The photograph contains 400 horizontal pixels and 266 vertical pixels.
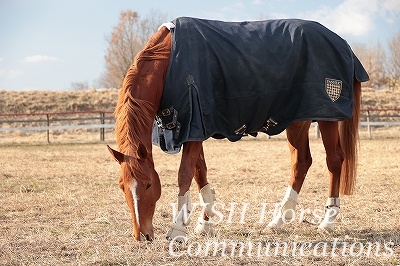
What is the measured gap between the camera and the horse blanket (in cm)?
430

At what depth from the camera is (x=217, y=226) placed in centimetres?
505

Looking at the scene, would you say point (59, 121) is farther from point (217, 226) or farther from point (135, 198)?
point (135, 198)

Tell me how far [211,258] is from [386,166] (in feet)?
23.3

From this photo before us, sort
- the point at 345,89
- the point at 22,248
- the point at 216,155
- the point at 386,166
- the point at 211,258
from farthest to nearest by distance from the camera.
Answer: the point at 216,155 → the point at 386,166 → the point at 345,89 → the point at 22,248 → the point at 211,258

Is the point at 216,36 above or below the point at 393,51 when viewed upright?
below

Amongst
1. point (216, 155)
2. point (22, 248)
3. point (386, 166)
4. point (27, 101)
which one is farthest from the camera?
point (27, 101)

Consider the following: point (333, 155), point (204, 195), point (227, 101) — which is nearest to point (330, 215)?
point (333, 155)

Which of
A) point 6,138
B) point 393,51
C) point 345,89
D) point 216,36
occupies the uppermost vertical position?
point 393,51

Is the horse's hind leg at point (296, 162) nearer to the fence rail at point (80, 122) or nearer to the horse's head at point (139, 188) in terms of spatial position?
the horse's head at point (139, 188)

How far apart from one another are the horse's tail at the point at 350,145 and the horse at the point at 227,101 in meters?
0.01

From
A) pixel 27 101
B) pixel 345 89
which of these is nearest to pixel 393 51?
pixel 27 101

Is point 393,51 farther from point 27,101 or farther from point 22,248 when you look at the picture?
point 22,248

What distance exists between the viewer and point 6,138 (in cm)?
2234

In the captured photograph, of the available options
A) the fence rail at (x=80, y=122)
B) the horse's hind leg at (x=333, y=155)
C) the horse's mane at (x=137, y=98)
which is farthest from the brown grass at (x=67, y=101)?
the horse's mane at (x=137, y=98)
